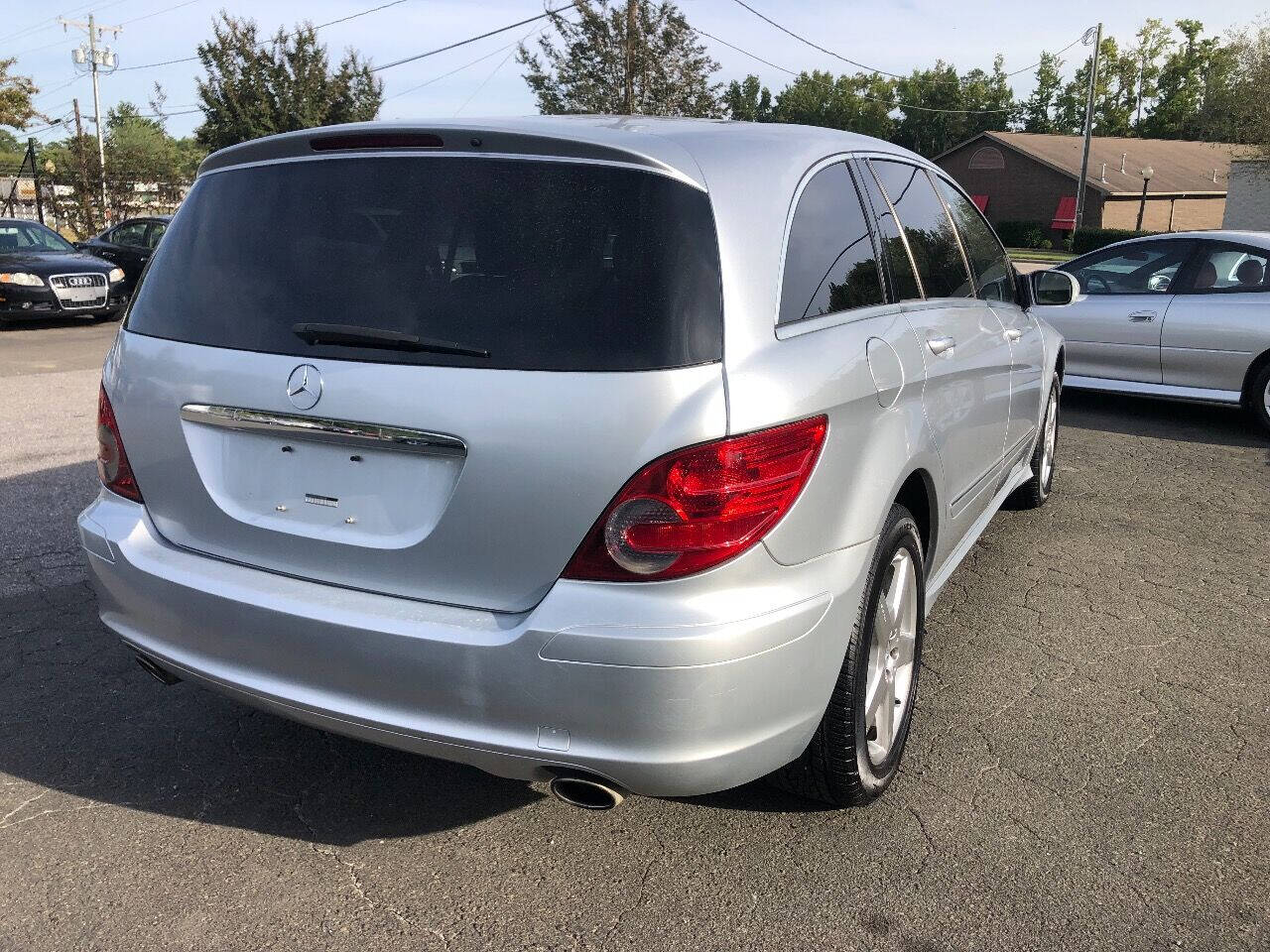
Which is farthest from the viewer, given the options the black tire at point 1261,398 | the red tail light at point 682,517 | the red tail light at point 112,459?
the black tire at point 1261,398

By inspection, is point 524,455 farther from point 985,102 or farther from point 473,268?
point 985,102

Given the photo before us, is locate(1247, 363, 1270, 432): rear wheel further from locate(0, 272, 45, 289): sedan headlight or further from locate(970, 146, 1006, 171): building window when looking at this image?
locate(970, 146, 1006, 171): building window

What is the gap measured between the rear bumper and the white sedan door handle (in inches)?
34.9

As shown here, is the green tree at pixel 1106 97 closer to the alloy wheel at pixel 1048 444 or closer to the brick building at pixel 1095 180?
the brick building at pixel 1095 180

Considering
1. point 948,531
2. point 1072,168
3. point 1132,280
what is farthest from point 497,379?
point 1072,168

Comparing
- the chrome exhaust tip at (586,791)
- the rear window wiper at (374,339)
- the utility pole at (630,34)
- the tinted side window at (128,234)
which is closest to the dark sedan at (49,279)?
the tinted side window at (128,234)

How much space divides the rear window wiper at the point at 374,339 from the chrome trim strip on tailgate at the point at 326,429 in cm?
18

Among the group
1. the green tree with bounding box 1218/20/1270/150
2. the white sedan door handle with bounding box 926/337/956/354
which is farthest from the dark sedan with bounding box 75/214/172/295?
the green tree with bounding box 1218/20/1270/150

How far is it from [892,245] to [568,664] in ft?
5.93

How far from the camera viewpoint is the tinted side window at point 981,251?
14.2 ft

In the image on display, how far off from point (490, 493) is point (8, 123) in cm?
3689

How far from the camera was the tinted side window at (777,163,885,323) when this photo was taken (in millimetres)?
2648

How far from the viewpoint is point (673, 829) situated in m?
2.96

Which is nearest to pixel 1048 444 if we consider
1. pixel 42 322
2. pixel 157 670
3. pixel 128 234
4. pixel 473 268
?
pixel 473 268
